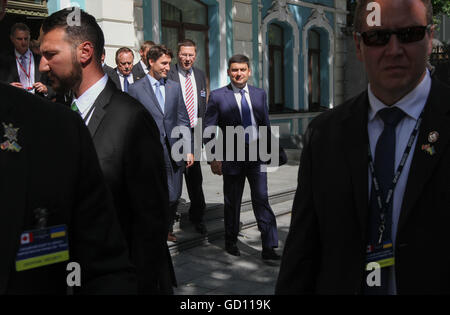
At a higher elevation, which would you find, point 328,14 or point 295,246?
point 328,14

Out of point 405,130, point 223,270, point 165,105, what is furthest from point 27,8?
point 405,130

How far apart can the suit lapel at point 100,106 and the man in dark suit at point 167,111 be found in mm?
2587

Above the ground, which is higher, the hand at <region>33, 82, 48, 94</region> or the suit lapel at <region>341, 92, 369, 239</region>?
the hand at <region>33, 82, 48, 94</region>

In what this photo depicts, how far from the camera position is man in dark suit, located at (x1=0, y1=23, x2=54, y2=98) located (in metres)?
6.51

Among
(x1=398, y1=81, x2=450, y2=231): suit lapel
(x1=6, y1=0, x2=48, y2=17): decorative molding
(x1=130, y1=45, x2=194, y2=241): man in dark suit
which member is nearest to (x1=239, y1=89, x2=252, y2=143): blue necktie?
(x1=130, y1=45, x2=194, y2=241): man in dark suit

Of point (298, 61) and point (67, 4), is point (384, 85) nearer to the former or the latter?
point (67, 4)

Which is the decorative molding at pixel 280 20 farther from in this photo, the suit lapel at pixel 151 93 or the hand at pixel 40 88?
the suit lapel at pixel 151 93

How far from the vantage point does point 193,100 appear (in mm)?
7152

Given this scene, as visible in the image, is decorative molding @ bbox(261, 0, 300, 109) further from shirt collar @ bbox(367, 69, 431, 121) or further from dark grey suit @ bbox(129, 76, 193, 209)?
shirt collar @ bbox(367, 69, 431, 121)

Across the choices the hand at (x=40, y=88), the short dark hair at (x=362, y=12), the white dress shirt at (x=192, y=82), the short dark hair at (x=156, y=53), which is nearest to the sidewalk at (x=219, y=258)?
the white dress shirt at (x=192, y=82)

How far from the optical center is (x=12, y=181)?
52.0 inches

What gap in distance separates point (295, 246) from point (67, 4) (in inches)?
344

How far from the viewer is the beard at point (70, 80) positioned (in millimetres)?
2713

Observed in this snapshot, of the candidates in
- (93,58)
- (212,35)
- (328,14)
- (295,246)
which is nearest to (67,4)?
(212,35)
